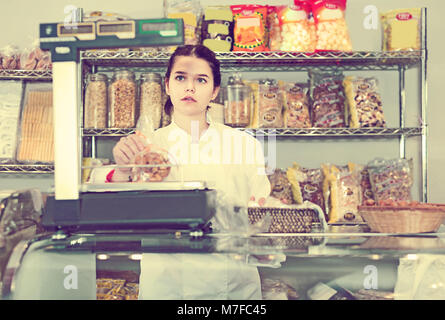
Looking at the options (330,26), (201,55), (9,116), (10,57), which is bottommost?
(9,116)

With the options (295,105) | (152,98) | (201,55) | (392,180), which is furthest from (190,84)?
(392,180)

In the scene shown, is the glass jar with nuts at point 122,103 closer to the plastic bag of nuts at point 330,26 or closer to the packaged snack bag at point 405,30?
the plastic bag of nuts at point 330,26

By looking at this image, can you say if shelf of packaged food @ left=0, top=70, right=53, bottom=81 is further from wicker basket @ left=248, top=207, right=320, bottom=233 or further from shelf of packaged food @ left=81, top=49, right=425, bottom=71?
wicker basket @ left=248, top=207, right=320, bottom=233

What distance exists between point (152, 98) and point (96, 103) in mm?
299

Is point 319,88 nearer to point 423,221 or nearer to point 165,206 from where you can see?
point 423,221

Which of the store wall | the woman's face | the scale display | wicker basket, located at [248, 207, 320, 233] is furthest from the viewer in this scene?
the store wall

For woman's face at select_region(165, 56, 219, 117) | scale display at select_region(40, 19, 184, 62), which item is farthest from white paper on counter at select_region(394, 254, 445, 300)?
woman's face at select_region(165, 56, 219, 117)

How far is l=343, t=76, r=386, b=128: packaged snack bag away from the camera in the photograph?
2.65 metres

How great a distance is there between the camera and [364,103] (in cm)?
267

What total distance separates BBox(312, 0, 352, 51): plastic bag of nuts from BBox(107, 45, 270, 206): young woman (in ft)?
2.11

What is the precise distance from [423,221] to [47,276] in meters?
0.97

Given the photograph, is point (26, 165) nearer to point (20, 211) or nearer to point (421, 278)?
point (20, 211)

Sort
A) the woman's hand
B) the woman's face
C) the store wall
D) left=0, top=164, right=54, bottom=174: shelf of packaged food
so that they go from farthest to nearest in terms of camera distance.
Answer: the store wall, left=0, top=164, right=54, bottom=174: shelf of packaged food, the woman's face, the woman's hand

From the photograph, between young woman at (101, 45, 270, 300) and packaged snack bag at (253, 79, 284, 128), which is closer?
young woman at (101, 45, 270, 300)
